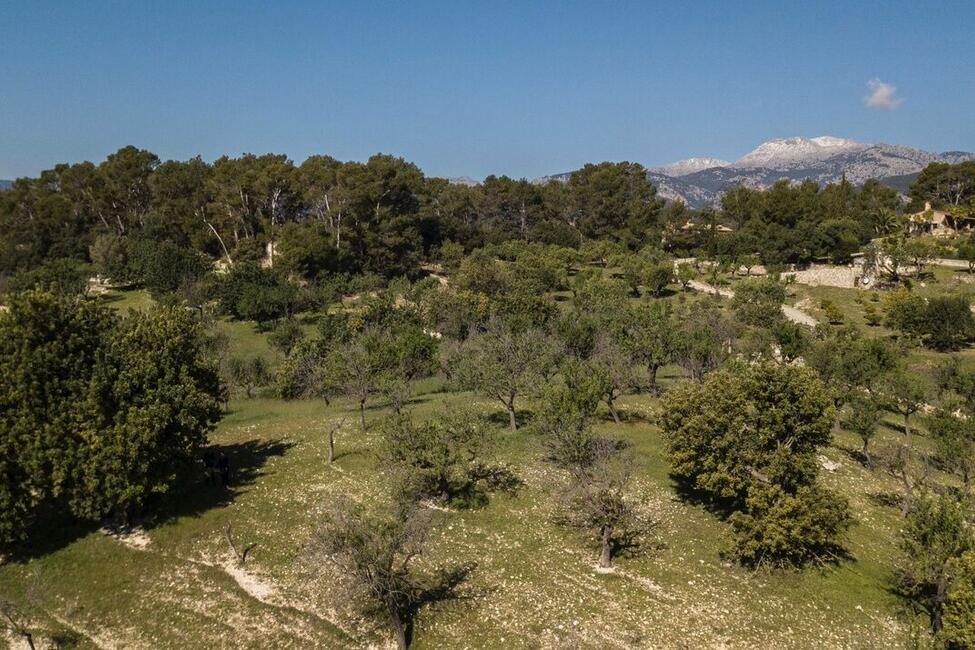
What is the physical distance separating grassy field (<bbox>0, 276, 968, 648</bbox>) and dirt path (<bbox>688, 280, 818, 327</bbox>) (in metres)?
63.6

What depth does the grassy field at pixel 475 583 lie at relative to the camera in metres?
25.9

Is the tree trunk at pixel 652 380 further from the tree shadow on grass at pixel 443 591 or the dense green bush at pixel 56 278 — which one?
the dense green bush at pixel 56 278

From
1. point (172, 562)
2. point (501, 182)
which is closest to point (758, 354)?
point (172, 562)

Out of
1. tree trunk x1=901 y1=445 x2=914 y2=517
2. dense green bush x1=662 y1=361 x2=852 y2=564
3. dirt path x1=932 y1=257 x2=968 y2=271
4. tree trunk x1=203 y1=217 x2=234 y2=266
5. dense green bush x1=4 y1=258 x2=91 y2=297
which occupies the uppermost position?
Result: tree trunk x1=203 y1=217 x2=234 y2=266

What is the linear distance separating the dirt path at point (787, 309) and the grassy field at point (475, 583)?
63.6m

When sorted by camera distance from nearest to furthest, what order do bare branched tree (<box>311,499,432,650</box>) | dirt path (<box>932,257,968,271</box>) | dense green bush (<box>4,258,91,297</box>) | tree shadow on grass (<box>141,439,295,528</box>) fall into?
bare branched tree (<box>311,499,432,650</box>) → tree shadow on grass (<box>141,439,295,528</box>) → dense green bush (<box>4,258,91,297</box>) → dirt path (<box>932,257,968,271</box>)

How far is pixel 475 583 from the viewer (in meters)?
29.3

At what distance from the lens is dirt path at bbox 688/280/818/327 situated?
3843 inches

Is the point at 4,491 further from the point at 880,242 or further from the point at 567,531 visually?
the point at 880,242

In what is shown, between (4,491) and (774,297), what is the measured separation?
101 meters

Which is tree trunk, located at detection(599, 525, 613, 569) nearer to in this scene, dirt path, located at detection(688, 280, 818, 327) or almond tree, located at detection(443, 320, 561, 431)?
almond tree, located at detection(443, 320, 561, 431)

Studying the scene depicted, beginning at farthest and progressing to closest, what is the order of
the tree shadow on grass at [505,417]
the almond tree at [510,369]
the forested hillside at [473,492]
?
the tree shadow on grass at [505,417], the almond tree at [510,369], the forested hillside at [473,492]

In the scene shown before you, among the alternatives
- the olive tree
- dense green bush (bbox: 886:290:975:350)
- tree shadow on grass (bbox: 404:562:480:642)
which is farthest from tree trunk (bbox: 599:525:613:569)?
dense green bush (bbox: 886:290:975:350)

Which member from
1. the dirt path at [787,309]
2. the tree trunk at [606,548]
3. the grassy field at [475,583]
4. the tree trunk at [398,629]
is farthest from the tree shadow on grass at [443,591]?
the dirt path at [787,309]
